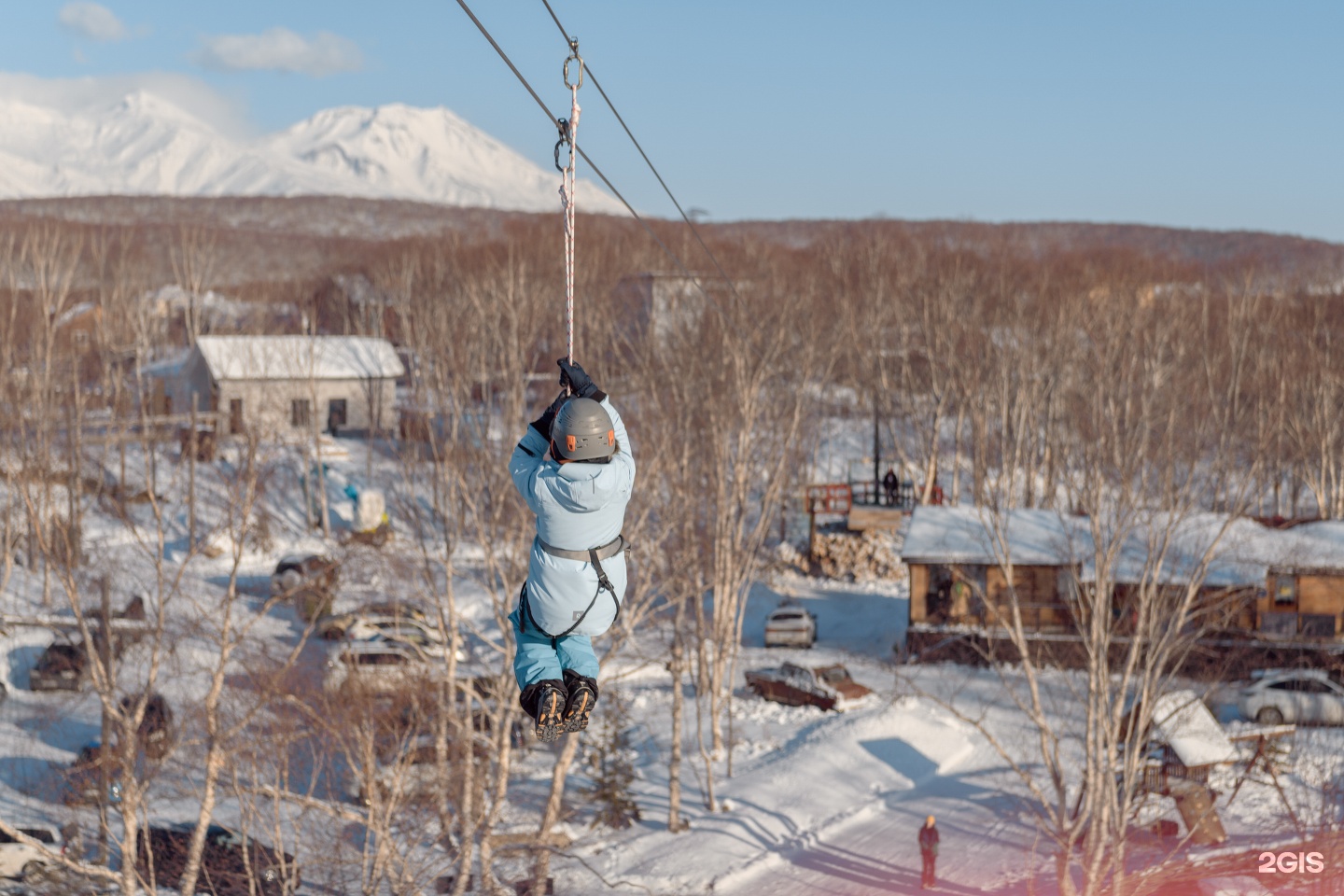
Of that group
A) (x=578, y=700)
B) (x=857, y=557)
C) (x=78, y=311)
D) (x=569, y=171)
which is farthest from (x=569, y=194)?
(x=78, y=311)

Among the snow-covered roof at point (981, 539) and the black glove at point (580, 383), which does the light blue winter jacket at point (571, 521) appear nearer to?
the black glove at point (580, 383)

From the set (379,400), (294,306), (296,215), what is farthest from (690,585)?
(296,215)

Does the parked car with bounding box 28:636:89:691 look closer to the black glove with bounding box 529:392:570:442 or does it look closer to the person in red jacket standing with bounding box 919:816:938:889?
the person in red jacket standing with bounding box 919:816:938:889

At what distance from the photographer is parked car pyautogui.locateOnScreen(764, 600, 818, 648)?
3444 centimetres

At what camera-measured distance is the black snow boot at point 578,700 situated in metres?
5.65

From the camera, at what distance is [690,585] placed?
84.8ft

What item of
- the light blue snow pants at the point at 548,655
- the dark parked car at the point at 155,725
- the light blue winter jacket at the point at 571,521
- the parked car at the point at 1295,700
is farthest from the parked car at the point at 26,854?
the parked car at the point at 1295,700

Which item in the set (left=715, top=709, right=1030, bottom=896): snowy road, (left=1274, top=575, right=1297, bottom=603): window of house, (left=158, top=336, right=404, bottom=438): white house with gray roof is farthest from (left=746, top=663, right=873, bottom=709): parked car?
(left=158, top=336, right=404, bottom=438): white house with gray roof

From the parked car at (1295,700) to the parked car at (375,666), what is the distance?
18.9 m

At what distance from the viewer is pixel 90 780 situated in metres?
20.9

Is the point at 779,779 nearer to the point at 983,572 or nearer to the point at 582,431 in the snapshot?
the point at 983,572

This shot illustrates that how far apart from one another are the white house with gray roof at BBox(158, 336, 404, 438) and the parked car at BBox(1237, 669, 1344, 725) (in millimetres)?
34531

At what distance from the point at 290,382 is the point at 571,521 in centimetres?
4951

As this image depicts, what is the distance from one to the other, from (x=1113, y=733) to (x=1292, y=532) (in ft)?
50.7
